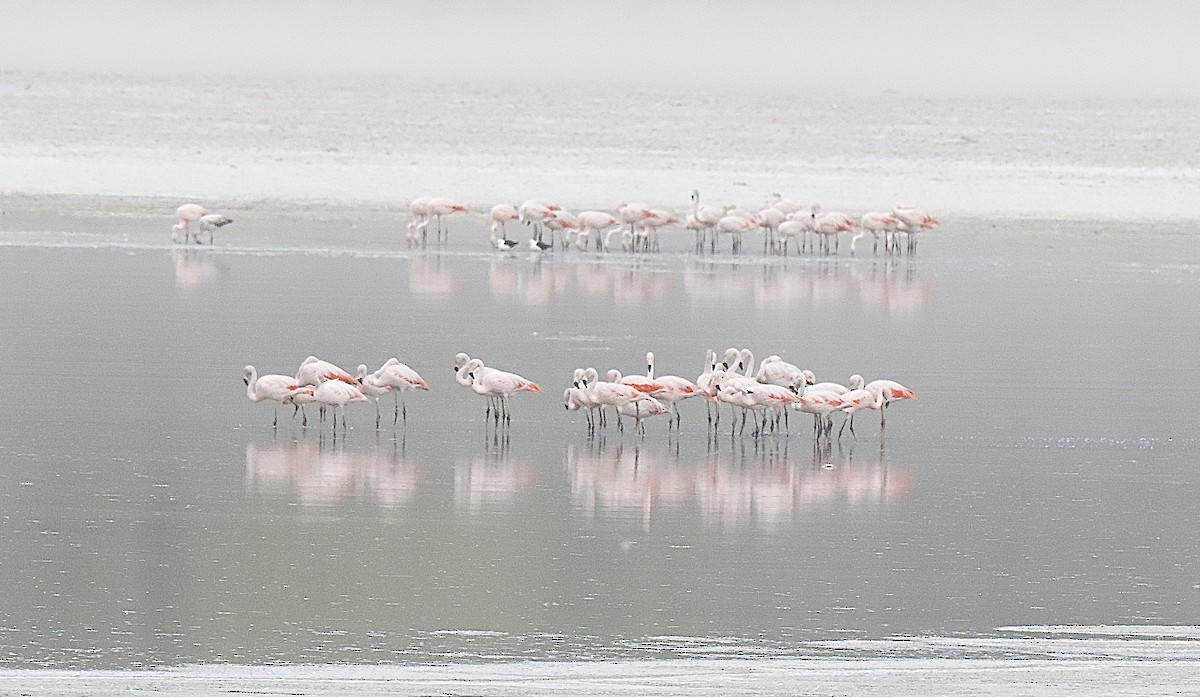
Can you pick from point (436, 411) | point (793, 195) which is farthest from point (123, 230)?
point (436, 411)

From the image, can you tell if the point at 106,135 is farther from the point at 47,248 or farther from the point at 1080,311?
the point at 1080,311

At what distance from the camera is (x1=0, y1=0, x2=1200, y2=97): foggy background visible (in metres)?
68.2

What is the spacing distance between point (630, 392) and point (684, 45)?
73.6m

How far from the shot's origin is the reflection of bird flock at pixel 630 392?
1108cm

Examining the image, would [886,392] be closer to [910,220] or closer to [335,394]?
[335,394]

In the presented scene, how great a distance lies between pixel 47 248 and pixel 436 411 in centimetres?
1022

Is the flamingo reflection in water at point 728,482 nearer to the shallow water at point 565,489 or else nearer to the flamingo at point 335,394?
the shallow water at point 565,489

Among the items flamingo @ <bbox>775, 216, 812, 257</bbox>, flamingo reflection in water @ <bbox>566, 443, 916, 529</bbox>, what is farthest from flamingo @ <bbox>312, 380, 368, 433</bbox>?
flamingo @ <bbox>775, 216, 812, 257</bbox>

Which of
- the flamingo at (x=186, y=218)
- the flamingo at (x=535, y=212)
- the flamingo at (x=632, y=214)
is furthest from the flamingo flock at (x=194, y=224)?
the flamingo at (x=632, y=214)

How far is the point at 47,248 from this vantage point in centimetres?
2100

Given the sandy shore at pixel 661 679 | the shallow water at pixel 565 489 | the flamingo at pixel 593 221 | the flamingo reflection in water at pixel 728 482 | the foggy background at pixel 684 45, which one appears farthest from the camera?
the foggy background at pixel 684 45

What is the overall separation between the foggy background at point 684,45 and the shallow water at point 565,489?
46617 millimetres

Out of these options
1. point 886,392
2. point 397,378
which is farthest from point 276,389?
point 886,392

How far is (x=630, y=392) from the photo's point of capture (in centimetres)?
1109
